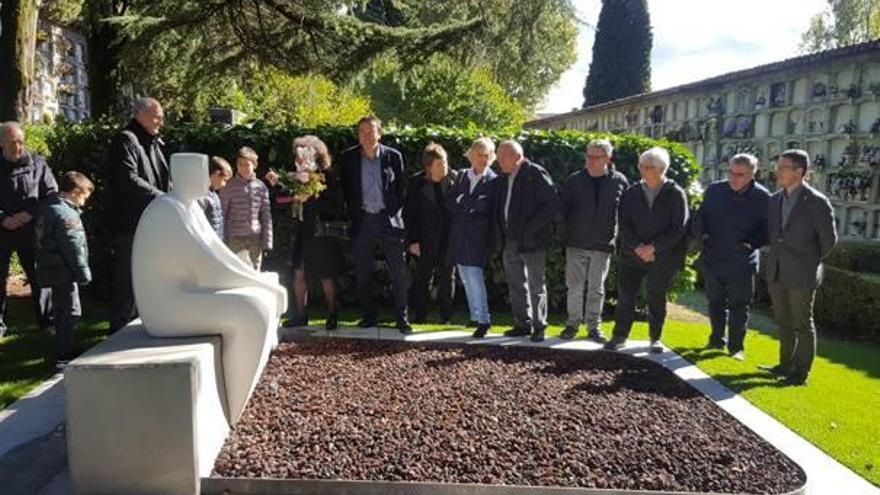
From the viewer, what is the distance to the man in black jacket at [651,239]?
20.8 ft

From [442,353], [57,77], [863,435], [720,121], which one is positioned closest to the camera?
[863,435]

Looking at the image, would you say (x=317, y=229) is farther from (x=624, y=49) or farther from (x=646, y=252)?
(x=624, y=49)

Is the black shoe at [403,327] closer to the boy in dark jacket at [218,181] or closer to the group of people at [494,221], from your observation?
the group of people at [494,221]

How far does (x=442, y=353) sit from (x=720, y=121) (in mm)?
10727

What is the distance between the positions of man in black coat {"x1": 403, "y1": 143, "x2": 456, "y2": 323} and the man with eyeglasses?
8.37ft

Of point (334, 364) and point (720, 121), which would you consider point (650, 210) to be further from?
point (720, 121)

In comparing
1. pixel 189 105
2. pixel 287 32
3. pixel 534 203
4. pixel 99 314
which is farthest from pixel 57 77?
pixel 534 203

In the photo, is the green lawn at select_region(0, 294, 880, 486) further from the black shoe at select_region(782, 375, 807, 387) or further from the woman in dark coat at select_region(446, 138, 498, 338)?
the woman in dark coat at select_region(446, 138, 498, 338)

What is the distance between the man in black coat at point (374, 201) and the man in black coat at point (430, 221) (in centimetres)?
44

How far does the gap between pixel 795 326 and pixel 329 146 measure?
546 centimetres

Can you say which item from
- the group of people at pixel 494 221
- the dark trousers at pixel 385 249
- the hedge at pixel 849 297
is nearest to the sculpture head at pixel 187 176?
the group of people at pixel 494 221

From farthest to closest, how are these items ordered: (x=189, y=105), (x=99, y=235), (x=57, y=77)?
(x=57, y=77), (x=189, y=105), (x=99, y=235)

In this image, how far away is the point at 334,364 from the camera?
5621 mm

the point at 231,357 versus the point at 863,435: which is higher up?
the point at 231,357
